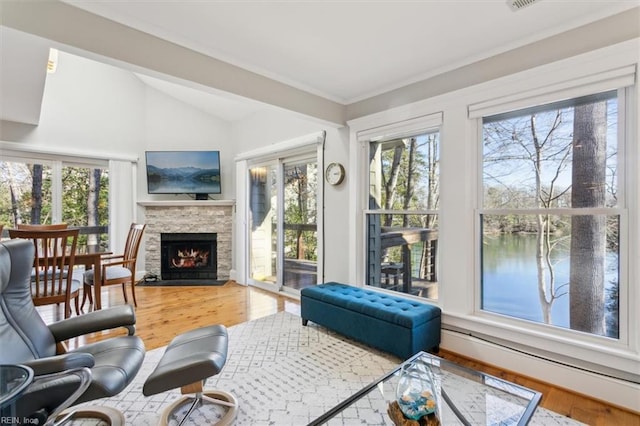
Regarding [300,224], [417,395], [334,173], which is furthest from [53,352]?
[300,224]

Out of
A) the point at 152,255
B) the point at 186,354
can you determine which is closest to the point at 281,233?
the point at 152,255

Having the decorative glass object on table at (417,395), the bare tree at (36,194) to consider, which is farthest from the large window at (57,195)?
the decorative glass object on table at (417,395)

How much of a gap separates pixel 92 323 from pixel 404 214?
277 cm

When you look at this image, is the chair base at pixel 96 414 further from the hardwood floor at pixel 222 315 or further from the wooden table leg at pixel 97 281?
the wooden table leg at pixel 97 281

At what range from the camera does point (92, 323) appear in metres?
1.96

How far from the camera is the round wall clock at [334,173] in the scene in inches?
145

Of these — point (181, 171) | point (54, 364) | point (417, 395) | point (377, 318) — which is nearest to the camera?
point (417, 395)

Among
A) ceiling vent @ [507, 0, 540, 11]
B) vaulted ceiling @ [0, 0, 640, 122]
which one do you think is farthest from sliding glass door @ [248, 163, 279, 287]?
ceiling vent @ [507, 0, 540, 11]

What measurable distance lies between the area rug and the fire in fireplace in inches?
105

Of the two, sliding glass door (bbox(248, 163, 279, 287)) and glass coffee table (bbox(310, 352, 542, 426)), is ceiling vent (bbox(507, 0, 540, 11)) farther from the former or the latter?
sliding glass door (bbox(248, 163, 279, 287))

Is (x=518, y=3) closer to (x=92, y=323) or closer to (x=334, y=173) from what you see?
(x=334, y=173)

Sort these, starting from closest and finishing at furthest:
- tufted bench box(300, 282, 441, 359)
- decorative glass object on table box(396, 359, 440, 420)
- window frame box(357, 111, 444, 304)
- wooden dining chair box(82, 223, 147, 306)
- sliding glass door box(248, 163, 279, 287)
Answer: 1. decorative glass object on table box(396, 359, 440, 420)
2. tufted bench box(300, 282, 441, 359)
3. window frame box(357, 111, 444, 304)
4. wooden dining chair box(82, 223, 147, 306)
5. sliding glass door box(248, 163, 279, 287)

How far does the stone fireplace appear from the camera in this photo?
18.4ft

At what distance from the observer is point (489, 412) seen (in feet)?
4.82
